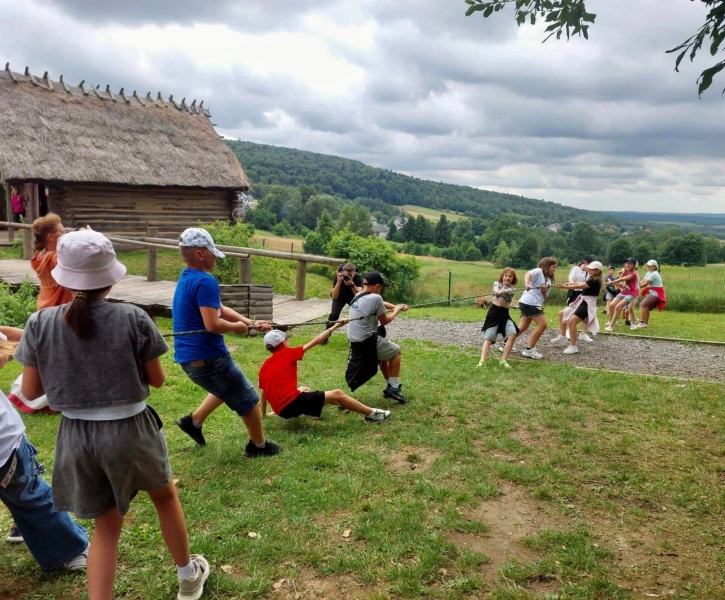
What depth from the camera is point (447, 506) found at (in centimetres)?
370

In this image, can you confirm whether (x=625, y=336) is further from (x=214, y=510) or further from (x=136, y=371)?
(x=136, y=371)

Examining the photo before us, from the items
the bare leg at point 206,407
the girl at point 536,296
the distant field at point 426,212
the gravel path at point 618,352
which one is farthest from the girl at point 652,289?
the distant field at point 426,212

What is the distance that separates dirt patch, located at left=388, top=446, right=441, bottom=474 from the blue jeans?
2.26 m

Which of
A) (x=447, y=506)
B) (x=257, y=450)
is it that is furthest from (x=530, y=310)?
(x=257, y=450)

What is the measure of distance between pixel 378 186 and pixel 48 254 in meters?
122

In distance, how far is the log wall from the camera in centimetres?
1970

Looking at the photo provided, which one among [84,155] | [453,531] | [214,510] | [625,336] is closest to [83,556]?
[214,510]

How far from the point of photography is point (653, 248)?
36.4 m

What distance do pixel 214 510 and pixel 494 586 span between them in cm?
184

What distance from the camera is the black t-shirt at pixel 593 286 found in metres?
9.17

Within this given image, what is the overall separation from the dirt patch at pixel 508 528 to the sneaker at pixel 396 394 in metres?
1.97

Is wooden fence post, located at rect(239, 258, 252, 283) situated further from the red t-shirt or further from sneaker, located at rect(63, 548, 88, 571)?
sneaker, located at rect(63, 548, 88, 571)

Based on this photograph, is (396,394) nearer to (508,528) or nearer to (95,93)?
(508,528)

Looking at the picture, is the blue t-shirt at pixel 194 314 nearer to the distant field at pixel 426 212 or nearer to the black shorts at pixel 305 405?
the black shorts at pixel 305 405
